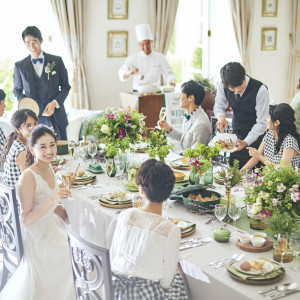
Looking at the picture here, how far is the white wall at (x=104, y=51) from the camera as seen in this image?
22.7ft

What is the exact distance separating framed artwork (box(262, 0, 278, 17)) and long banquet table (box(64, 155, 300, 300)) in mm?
5315

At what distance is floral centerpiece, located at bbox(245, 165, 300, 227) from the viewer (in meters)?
2.34

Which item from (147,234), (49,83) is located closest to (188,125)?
(49,83)

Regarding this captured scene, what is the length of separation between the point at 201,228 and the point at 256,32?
598cm

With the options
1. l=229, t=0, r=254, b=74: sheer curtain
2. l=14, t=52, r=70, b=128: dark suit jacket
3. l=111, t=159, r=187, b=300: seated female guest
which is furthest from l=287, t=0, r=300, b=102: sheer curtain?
l=111, t=159, r=187, b=300: seated female guest

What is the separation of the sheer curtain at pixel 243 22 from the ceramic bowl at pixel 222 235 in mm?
5726

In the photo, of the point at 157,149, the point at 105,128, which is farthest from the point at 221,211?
the point at 105,128

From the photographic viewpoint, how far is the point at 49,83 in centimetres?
489

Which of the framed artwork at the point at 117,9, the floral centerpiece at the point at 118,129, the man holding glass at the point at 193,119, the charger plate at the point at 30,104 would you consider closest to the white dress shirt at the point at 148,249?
the floral centerpiece at the point at 118,129

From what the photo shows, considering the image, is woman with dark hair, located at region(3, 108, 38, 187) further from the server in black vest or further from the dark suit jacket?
the server in black vest

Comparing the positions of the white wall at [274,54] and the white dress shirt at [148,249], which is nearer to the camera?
the white dress shirt at [148,249]

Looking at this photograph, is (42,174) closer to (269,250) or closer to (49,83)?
(269,250)

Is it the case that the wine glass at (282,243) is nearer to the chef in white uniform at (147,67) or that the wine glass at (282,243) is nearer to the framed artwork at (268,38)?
the chef in white uniform at (147,67)

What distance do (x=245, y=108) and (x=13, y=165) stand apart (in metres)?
2.03
